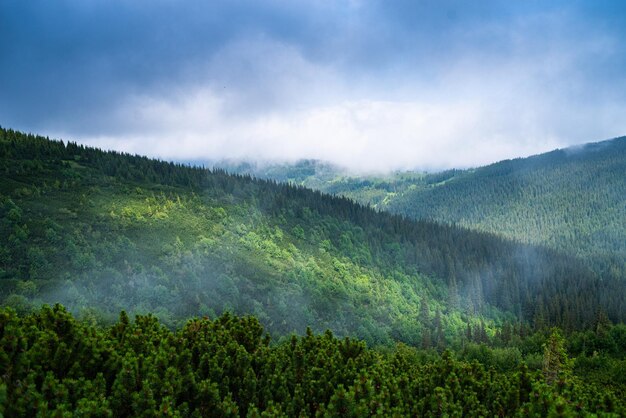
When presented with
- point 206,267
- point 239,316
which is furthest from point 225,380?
point 206,267

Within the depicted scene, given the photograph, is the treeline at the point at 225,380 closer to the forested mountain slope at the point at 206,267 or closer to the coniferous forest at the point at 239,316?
the coniferous forest at the point at 239,316

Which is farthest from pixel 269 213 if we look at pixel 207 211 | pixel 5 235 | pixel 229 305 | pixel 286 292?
pixel 5 235

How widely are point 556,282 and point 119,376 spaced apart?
218 metres

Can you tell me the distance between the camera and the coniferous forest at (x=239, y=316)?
Answer: 47.2 feet

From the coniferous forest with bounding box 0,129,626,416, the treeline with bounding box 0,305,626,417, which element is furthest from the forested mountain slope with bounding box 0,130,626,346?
the treeline with bounding box 0,305,626,417

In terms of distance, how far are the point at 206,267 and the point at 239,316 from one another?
187ft

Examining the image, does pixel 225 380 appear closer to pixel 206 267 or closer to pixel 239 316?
pixel 239 316

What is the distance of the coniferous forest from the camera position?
47.2ft

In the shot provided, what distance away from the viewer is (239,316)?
77.8 m

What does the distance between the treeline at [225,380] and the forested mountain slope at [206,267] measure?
6262 centimetres

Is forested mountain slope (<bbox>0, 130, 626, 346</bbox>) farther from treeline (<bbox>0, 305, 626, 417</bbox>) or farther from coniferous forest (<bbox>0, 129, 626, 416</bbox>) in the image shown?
treeline (<bbox>0, 305, 626, 417</bbox>)

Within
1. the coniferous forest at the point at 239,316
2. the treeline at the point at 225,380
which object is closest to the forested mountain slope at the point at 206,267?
the coniferous forest at the point at 239,316

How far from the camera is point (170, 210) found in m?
157

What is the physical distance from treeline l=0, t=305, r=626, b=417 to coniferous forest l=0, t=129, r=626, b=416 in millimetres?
72
